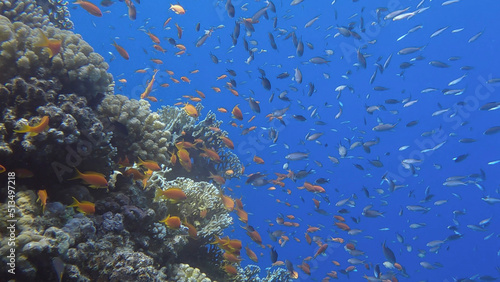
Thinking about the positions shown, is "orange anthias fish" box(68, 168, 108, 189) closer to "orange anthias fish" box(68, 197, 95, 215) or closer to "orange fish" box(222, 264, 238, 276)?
"orange anthias fish" box(68, 197, 95, 215)

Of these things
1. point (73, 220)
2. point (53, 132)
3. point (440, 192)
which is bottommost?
point (73, 220)

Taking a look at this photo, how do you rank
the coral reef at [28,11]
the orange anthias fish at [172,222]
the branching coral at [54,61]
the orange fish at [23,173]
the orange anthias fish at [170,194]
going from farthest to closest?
the coral reef at [28,11]
the orange anthias fish at [170,194]
the orange anthias fish at [172,222]
the branching coral at [54,61]
the orange fish at [23,173]

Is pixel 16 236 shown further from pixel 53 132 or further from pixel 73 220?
pixel 53 132

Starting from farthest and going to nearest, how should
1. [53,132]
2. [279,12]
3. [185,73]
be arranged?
[185,73], [279,12], [53,132]

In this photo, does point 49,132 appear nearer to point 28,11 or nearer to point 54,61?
point 54,61

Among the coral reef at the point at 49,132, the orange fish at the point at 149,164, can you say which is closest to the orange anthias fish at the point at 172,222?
the orange fish at the point at 149,164

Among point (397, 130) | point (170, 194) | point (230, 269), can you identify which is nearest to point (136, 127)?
point (170, 194)

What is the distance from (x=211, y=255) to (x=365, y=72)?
67.6m

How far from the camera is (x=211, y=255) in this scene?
5727mm

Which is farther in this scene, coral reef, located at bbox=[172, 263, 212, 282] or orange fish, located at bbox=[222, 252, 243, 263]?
orange fish, located at bbox=[222, 252, 243, 263]

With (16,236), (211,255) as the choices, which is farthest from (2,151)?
(211,255)

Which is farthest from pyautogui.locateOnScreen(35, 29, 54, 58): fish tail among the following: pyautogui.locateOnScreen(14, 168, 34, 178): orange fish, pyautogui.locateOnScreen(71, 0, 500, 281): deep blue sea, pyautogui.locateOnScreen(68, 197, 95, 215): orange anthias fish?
pyautogui.locateOnScreen(71, 0, 500, 281): deep blue sea

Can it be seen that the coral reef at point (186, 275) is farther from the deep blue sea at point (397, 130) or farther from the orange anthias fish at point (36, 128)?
the deep blue sea at point (397, 130)

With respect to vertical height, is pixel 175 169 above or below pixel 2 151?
above
